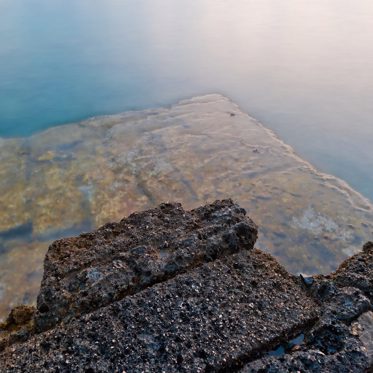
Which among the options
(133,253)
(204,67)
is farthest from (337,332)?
(204,67)

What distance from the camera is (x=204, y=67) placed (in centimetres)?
1458

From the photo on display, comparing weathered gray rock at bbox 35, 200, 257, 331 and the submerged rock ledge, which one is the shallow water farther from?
the submerged rock ledge

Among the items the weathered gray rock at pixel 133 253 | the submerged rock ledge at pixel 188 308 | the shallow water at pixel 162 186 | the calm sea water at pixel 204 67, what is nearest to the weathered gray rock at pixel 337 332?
the submerged rock ledge at pixel 188 308

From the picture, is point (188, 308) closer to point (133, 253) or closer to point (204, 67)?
point (133, 253)

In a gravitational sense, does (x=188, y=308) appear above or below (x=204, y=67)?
above

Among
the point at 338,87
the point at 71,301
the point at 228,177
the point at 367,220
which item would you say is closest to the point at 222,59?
the point at 338,87

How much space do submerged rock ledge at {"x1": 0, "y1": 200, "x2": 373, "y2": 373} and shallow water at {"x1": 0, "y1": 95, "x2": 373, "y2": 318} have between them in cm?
324

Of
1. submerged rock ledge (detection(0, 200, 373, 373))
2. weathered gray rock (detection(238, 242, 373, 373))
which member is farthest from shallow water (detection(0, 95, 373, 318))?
weathered gray rock (detection(238, 242, 373, 373))

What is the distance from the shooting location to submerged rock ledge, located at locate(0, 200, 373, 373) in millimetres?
2869

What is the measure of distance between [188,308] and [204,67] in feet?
40.7

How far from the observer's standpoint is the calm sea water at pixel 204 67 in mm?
11000

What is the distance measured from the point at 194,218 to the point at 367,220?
4865 mm

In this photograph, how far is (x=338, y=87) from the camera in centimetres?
1292

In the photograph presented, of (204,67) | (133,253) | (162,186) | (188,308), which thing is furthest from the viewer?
(204,67)
